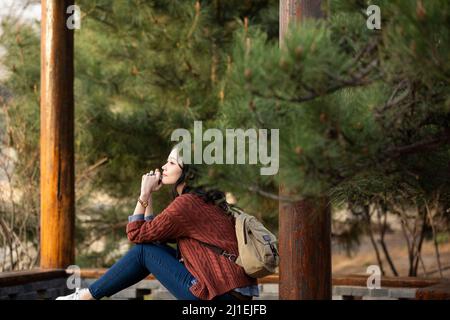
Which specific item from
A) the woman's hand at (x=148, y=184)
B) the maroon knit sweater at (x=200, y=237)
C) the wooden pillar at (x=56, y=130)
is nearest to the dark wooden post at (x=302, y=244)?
the maroon knit sweater at (x=200, y=237)

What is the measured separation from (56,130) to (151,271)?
1.56 m

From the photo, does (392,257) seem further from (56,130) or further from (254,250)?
(254,250)

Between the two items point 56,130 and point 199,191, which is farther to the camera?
point 56,130

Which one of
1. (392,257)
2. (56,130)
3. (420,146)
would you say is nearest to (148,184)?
(420,146)

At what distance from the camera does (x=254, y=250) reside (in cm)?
300

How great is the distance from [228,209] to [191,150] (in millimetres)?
278

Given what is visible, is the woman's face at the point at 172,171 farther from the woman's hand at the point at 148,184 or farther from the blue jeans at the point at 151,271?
the blue jeans at the point at 151,271

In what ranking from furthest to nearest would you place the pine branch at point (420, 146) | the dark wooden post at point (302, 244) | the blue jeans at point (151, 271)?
the blue jeans at point (151, 271) → the dark wooden post at point (302, 244) → the pine branch at point (420, 146)

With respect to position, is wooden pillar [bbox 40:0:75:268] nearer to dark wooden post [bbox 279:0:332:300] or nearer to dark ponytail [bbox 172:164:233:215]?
dark ponytail [bbox 172:164:233:215]

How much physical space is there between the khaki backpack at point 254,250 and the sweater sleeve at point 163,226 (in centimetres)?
16

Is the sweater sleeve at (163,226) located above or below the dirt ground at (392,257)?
below

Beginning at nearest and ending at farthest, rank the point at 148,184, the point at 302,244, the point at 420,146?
the point at 420,146 < the point at 302,244 < the point at 148,184

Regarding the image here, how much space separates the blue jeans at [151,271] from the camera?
3.12 meters

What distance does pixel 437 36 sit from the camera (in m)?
2.14
